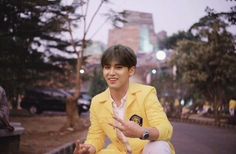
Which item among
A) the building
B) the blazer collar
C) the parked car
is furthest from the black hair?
the building

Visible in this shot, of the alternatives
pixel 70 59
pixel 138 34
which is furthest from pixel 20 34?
pixel 138 34

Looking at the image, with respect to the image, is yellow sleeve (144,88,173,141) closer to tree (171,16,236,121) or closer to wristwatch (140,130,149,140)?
wristwatch (140,130,149,140)

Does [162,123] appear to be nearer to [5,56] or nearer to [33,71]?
[5,56]

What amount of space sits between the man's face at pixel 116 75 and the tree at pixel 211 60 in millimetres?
20034

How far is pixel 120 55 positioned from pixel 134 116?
0.45 meters

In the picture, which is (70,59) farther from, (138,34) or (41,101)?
(138,34)

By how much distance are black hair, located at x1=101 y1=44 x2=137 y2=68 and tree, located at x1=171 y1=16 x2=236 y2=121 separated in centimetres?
2006

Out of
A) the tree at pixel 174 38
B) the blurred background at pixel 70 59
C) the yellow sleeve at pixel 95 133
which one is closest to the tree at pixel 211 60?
the blurred background at pixel 70 59

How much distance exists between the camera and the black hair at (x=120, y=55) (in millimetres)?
3115

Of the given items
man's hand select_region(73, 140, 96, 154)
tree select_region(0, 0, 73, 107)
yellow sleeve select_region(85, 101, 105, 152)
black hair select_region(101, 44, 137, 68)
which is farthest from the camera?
tree select_region(0, 0, 73, 107)

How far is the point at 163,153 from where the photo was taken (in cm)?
279

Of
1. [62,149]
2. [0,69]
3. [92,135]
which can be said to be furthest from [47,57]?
[92,135]

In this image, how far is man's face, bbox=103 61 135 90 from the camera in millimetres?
3146

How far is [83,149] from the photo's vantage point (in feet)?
10.1
